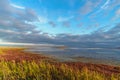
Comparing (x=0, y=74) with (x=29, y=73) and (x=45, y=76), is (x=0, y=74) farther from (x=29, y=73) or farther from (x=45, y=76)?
(x=45, y=76)

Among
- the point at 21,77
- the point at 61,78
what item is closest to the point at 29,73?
the point at 21,77

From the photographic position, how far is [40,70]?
11109mm

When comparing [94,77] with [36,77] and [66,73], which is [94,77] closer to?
[66,73]

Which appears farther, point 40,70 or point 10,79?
point 40,70

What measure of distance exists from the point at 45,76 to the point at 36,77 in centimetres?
50

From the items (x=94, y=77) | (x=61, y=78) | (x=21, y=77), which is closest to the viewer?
(x=94, y=77)

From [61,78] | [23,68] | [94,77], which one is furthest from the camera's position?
[23,68]

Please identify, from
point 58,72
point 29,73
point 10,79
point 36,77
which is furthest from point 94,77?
point 10,79

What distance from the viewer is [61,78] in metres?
9.94

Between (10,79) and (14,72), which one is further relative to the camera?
(14,72)

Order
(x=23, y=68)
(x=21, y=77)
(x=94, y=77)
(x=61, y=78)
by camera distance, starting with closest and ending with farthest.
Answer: (x=94, y=77) → (x=61, y=78) → (x=21, y=77) → (x=23, y=68)

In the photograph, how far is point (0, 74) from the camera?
1093 centimetres

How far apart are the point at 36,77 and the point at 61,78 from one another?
1.40m

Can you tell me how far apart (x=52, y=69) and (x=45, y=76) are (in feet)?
2.96
